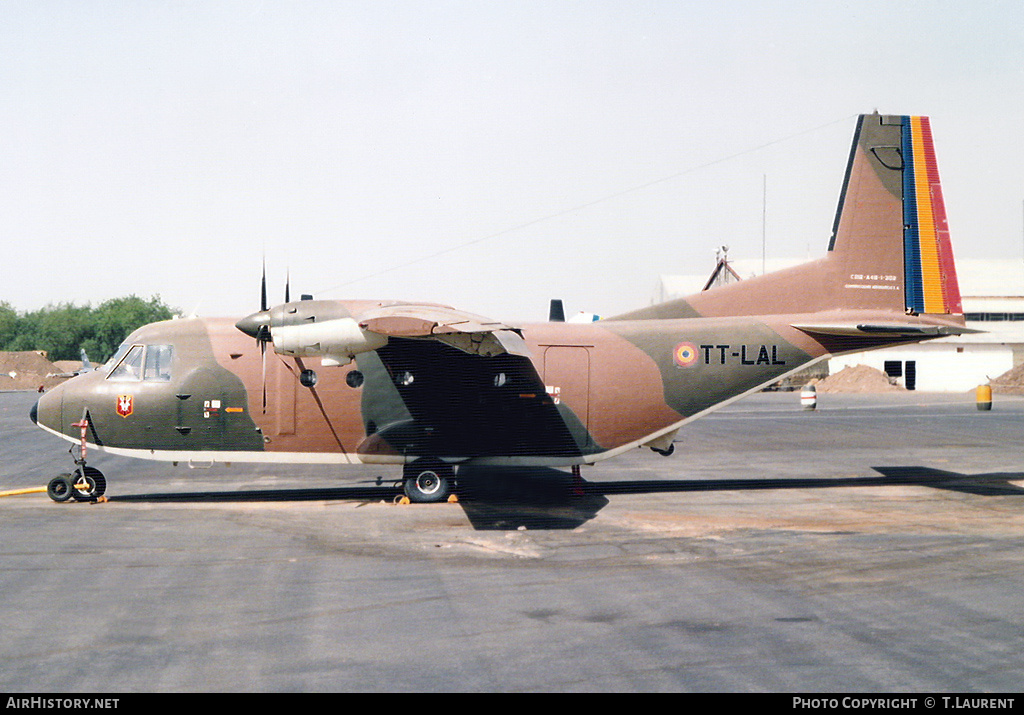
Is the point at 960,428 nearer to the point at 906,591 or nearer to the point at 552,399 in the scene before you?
the point at 552,399

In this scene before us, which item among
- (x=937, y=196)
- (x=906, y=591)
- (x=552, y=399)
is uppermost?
(x=937, y=196)

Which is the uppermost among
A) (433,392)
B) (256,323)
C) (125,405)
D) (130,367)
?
(256,323)

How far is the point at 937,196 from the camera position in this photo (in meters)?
20.5

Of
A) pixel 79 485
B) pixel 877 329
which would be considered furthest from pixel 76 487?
pixel 877 329

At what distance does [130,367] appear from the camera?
19.1m

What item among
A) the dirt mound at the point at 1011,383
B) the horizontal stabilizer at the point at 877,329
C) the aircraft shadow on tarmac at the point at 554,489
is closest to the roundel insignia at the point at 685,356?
the horizontal stabilizer at the point at 877,329

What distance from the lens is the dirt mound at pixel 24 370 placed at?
8294cm

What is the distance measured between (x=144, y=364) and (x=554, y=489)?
970 cm

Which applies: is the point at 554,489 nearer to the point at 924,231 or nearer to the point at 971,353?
the point at 924,231

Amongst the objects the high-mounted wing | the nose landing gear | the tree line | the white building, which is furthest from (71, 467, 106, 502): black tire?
the white building

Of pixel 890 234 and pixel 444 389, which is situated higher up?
pixel 890 234

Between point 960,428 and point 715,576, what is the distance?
2546 centimetres

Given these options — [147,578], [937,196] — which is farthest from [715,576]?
[937,196]

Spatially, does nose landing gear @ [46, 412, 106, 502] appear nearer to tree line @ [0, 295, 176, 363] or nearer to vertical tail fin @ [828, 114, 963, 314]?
vertical tail fin @ [828, 114, 963, 314]
